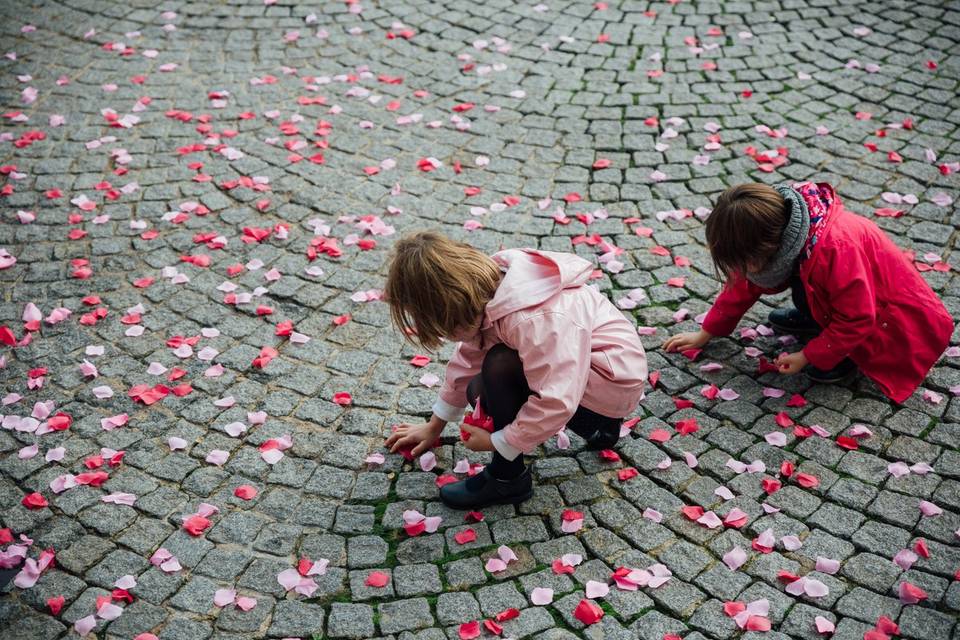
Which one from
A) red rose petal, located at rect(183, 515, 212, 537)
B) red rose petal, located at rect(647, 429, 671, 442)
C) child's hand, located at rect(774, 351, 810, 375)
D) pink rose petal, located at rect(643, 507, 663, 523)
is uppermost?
child's hand, located at rect(774, 351, 810, 375)

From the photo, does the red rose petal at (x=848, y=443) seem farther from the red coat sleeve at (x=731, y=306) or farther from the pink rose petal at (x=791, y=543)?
the red coat sleeve at (x=731, y=306)

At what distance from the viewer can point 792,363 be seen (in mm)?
3908

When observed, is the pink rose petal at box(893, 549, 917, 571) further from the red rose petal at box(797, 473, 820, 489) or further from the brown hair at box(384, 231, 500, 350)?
the brown hair at box(384, 231, 500, 350)

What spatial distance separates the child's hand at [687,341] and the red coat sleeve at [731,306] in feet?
0.12

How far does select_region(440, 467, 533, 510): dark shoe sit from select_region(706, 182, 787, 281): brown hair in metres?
1.27

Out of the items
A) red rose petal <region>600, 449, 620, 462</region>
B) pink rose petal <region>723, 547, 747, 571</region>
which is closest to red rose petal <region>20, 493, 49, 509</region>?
red rose petal <region>600, 449, 620, 462</region>

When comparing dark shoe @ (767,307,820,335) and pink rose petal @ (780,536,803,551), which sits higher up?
dark shoe @ (767,307,820,335)

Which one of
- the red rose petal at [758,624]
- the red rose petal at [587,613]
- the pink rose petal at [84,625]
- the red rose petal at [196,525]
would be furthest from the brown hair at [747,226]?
the pink rose petal at [84,625]

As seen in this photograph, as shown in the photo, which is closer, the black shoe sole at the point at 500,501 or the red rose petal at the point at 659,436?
the black shoe sole at the point at 500,501

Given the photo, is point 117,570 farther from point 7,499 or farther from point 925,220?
point 925,220

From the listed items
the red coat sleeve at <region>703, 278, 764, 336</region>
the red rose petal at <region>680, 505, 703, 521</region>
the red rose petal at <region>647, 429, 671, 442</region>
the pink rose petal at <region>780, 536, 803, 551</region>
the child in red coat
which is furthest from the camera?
the red coat sleeve at <region>703, 278, 764, 336</region>

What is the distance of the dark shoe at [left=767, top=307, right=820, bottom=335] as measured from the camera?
14.2 ft

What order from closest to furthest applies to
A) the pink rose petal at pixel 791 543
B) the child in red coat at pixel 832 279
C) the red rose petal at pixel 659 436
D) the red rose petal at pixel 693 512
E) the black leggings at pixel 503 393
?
1. the black leggings at pixel 503 393
2. the pink rose petal at pixel 791 543
3. the red rose petal at pixel 693 512
4. the child in red coat at pixel 832 279
5. the red rose petal at pixel 659 436

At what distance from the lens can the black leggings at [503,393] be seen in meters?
3.28
